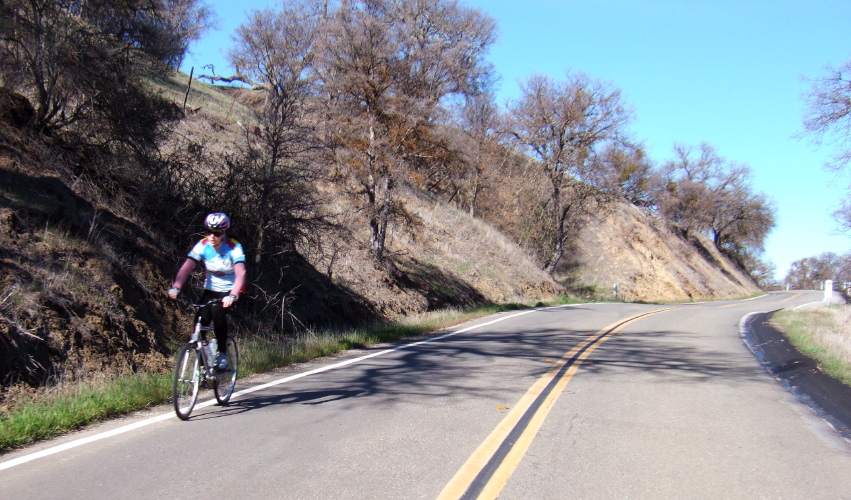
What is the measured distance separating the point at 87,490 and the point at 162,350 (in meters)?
5.01

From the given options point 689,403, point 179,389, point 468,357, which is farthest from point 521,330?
point 179,389

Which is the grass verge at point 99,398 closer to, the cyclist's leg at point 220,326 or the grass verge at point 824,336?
the cyclist's leg at point 220,326

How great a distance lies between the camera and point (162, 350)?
9.11 meters

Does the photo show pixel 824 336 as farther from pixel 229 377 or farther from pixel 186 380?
pixel 186 380

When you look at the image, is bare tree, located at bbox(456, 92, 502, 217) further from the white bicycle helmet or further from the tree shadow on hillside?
the white bicycle helmet

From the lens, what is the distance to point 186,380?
6293 mm

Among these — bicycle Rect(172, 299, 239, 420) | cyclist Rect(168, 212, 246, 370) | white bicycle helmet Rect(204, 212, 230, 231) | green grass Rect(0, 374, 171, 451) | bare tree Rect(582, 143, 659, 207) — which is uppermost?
bare tree Rect(582, 143, 659, 207)

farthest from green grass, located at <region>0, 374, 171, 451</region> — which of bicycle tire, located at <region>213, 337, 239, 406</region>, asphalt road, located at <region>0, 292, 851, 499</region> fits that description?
bicycle tire, located at <region>213, 337, 239, 406</region>

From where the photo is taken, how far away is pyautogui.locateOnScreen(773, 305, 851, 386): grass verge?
31.8ft

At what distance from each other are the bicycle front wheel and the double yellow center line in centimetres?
286

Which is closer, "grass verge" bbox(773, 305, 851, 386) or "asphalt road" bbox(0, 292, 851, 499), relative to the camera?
"asphalt road" bbox(0, 292, 851, 499)

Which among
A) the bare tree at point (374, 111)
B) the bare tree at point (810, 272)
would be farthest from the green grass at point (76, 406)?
the bare tree at point (810, 272)

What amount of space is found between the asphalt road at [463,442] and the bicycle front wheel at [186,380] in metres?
0.23

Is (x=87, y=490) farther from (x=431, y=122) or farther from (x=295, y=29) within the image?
(x=431, y=122)
